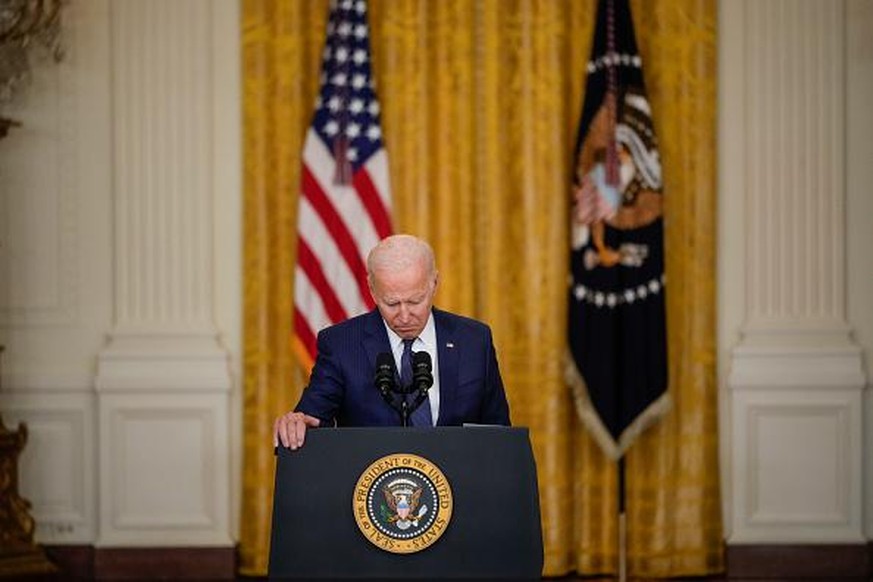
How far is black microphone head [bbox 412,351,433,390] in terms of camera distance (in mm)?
3785

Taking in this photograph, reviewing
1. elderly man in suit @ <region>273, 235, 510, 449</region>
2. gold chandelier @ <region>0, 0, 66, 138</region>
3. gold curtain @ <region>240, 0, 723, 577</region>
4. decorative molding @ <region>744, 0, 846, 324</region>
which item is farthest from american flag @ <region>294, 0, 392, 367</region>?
elderly man in suit @ <region>273, 235, 510, 449</region>

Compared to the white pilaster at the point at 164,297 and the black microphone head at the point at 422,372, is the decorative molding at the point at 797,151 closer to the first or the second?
the white pilaster at the point at 164,297

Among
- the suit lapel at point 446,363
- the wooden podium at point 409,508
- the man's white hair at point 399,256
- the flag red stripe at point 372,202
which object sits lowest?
the wooden podium at point 409,508

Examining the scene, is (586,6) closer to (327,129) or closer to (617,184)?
(617,184)

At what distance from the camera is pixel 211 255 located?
7.67 m

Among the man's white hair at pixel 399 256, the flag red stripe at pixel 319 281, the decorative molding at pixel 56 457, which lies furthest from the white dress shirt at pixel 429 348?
the decorative molding at pixel 56 457

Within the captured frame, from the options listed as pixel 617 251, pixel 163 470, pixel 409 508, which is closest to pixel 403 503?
pixel 409 508

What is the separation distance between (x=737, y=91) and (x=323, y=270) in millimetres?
2350

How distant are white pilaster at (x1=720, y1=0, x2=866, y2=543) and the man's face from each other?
148 inches

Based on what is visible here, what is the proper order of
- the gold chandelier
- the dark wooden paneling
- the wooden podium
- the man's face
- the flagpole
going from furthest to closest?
the dark wooden paneling
the gold chandelier
the flagpole
the man's face
the wooden podium

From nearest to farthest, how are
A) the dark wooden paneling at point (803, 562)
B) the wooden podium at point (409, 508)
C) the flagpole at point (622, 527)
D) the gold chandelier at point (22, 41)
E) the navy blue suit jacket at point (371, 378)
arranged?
the wooden podium at point (409, 508)
the navy blue suit jacket at point (371, 378)
the flagpole at point (622, 527)
the gold chandelier at point (22, 41)
the dark wooden paneling at point (803, 562)

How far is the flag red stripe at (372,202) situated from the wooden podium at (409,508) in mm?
3856

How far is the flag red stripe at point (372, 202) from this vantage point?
7.49 metres

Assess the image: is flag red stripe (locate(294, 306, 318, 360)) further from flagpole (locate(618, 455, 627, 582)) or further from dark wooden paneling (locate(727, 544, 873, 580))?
dark wooden paneling (locate(727, 544, 873, 580))
